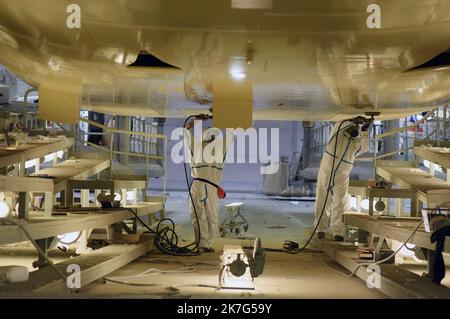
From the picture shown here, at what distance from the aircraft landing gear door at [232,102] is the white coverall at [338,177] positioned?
149 centimetres

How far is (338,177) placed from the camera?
6746 mm

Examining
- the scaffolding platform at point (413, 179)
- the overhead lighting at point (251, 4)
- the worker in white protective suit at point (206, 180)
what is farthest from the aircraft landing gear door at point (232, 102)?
the scaffolding platform at point (413, 179)

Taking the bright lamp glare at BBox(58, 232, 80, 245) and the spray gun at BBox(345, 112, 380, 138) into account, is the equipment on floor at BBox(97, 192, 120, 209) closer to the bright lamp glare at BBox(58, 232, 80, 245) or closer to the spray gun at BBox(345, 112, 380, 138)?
the bright lamp glare at BBox(58, 232, 80, 245)

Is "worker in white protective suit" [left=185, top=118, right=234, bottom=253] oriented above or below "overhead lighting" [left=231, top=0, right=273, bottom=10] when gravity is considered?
below

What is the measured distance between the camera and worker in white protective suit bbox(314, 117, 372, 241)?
6602 mm

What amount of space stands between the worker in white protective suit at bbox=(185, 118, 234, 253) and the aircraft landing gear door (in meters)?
0.51

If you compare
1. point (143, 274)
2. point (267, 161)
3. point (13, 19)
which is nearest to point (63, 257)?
point (143, 274)

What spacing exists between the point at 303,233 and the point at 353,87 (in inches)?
117

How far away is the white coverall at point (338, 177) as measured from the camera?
6.63 metres

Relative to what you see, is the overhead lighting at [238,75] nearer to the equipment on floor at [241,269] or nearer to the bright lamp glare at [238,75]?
the bright lamp glare at [238,75]

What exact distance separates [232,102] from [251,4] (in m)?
1.68

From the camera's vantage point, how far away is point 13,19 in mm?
4242
